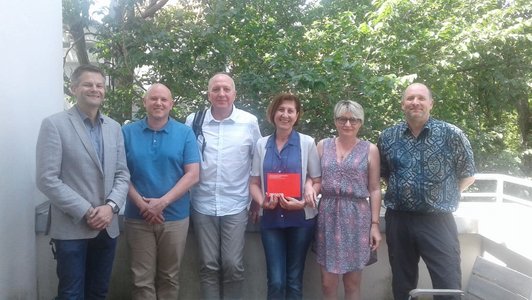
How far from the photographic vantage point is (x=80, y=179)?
10.1 feet

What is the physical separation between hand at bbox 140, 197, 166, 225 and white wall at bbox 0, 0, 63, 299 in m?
0.99

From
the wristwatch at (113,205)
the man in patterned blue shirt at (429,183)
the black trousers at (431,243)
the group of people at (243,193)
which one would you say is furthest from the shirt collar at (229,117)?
the black trousers at (431,243)

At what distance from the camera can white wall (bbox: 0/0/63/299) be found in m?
3.44

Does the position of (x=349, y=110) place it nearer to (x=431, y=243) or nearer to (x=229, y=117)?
(x=229, y=117)

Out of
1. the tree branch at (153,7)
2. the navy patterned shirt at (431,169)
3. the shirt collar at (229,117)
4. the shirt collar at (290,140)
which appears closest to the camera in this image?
the navy patterned shirt at (431,169)

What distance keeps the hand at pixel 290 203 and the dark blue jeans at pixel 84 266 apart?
3.82ft

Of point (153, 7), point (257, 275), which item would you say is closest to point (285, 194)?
point (257, 275)

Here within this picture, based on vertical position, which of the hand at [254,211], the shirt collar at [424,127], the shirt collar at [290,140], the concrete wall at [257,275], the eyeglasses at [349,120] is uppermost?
the eyeglasses at [349,120]

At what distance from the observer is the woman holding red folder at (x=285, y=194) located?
3418 millimetres

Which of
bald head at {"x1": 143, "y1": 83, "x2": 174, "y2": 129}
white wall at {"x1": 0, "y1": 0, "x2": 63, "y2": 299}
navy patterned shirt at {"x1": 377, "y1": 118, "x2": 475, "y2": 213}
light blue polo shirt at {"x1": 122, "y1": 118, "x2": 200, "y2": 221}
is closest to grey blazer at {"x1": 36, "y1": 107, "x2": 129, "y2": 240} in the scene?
light blue polo shirt at {"x1": 122, "y1": 118, "x2": 200, "y2": 221}

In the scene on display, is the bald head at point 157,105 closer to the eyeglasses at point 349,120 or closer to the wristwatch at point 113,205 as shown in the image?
the wristwatch at point 113,205

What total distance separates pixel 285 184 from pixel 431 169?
0.98 metres

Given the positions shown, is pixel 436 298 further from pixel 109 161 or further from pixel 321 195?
pixel 109 161

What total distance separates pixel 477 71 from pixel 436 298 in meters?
7.33
